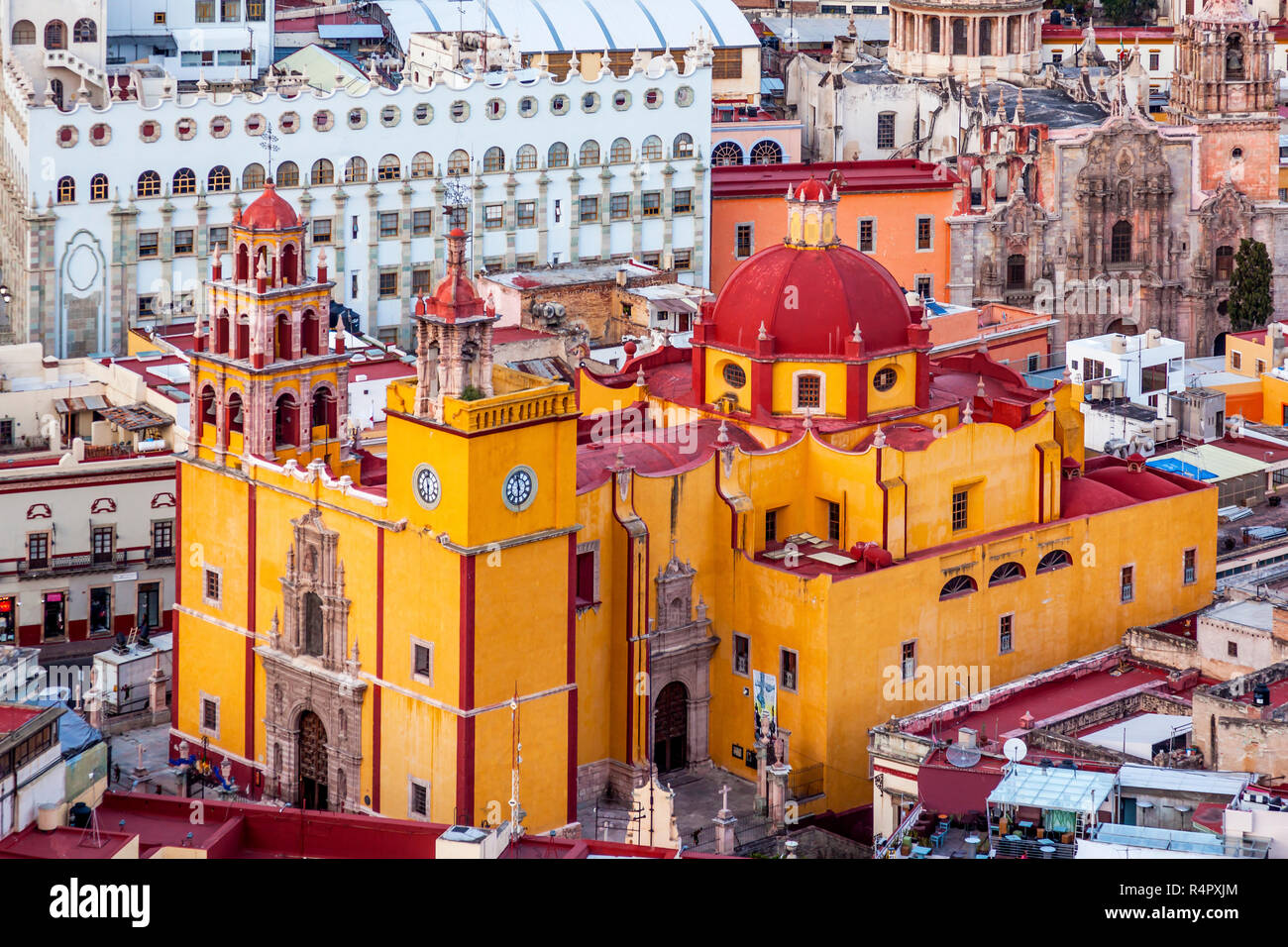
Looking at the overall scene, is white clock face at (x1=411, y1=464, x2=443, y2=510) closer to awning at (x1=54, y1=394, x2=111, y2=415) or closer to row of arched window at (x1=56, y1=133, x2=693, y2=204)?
awning at (x1=54, y1=394, x2=111, y2=415)

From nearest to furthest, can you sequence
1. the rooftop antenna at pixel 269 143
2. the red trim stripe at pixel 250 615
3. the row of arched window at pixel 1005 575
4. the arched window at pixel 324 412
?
the red trim stripe at pixel 250 615 < the arched window at pixel 324 412 < the row of arched window at pixel 1005 575 < the rooftop antenna at pixel 269 143

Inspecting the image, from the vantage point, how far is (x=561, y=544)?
100188mm

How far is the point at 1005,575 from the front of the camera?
111m

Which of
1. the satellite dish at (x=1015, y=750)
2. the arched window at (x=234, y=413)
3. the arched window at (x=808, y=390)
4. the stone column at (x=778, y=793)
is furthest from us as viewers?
the arched window at (x=808, y=390)

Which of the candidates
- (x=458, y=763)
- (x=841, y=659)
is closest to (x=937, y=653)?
(x=841, y=659)

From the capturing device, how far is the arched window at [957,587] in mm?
108625

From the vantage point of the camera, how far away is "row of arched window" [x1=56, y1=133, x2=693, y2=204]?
5581 inches

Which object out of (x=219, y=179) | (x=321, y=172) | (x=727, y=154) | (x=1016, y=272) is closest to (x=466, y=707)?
(x=219, y=179)


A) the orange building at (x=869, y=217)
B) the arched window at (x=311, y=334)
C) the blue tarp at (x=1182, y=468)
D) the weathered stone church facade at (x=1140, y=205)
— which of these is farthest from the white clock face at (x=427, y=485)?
the weathered stone church facade at (x=1140, y=205)

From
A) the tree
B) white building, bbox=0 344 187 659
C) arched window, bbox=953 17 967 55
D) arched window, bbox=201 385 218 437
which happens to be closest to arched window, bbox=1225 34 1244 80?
the tree

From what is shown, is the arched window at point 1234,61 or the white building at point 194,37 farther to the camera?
the arched window at point 1234,61

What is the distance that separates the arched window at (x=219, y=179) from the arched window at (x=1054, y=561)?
162ft

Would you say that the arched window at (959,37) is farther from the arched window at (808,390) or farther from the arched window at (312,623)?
the arched window at (312,623)

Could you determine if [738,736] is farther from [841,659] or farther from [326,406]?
[326,406]
